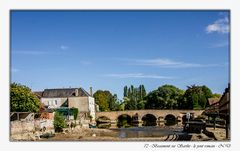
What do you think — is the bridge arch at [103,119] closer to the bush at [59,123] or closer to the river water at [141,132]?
the river water at [141,132]

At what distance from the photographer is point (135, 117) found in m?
29.6

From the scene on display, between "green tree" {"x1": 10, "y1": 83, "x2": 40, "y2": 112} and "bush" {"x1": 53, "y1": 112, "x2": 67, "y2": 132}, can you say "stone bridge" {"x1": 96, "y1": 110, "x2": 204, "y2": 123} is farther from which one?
"green tree" {"x1": 10, "y1": 83, "x2": 40, "y2": 112}

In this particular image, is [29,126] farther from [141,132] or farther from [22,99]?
[141,132]

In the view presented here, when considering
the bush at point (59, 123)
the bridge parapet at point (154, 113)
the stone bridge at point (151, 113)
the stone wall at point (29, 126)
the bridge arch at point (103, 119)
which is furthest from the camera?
the stone bridge at point (151, 113)

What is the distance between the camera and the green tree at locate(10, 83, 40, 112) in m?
14.6

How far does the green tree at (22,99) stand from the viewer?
14648 millimetres

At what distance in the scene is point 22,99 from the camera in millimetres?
15062

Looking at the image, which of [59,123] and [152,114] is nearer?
[59,123]

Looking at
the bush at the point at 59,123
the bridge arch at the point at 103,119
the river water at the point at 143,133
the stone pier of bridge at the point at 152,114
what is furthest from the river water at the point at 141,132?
the stone pier of bridge at the point at 152,114

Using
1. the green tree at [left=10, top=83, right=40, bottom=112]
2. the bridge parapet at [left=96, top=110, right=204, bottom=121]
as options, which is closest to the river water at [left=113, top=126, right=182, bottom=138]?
the bridge parapet at [left=96, top=110, right=204, bottom=121]

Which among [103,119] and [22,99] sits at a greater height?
[22,99]

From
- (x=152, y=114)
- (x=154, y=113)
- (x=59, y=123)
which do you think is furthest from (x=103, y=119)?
(x=59, y=123)
